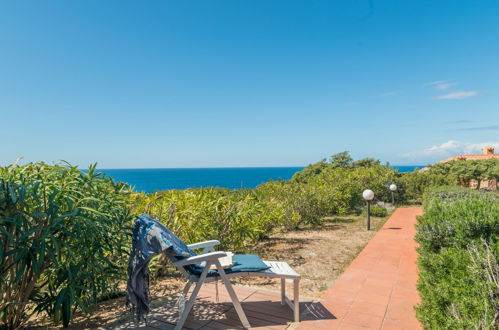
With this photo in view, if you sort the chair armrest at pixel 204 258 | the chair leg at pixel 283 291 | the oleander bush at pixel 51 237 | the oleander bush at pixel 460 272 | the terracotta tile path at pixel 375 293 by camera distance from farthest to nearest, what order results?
the chair leg at pixel 283 291, the terracotta tile path at pixel 375 293, the chair armrest at pixel 204 258, the oleander bush at pixel 51 237, the oleander bush at pixel 460 272

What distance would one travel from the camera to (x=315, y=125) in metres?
38.9

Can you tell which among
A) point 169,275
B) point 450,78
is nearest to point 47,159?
point 169,275

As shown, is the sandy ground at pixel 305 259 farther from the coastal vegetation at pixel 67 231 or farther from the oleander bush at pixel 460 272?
the oleander bush at pixel 460 272

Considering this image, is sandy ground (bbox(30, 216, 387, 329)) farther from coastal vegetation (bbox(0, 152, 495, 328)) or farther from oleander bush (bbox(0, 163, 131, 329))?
oleander bush (bbox(0, 163, 131, 329))

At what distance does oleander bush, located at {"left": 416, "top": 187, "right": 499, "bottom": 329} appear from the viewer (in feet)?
5.81

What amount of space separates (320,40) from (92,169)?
1611 cm

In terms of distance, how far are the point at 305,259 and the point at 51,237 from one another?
166 inches

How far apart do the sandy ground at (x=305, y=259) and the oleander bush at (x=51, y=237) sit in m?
0.58

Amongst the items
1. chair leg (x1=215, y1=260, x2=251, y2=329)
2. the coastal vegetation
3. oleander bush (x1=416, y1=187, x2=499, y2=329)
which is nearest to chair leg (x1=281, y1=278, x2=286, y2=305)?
chair leg (x1=215, y1=260, x2=251, y2=329)

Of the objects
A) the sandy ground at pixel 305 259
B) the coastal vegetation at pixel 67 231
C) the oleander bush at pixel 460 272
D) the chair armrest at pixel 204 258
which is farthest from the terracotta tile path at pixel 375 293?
the coastal vegetation at pixel 67 231

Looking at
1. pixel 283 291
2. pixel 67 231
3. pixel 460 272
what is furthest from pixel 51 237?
pixel 460 272

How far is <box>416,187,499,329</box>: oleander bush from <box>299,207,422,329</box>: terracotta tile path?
1.72 feet

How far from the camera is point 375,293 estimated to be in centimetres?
356

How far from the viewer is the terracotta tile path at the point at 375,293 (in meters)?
2.82
